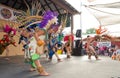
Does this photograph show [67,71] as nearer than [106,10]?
Yes

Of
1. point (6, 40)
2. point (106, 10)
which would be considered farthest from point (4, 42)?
point (106, 10)

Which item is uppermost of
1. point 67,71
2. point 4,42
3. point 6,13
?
point 6,13

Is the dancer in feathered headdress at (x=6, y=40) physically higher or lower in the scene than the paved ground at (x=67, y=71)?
higher

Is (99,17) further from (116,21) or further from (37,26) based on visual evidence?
(37,26)

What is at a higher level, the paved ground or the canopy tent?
the canopy tent

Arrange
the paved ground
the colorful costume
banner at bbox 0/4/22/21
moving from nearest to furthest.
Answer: the paved ground, the colorful costume, banner at bbox 0/4/22/21

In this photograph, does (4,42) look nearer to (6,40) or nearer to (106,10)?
(6,40)

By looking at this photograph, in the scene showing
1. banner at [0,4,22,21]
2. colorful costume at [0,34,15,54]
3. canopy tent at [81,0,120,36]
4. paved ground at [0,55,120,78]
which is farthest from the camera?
banner at [0,4,22,21]

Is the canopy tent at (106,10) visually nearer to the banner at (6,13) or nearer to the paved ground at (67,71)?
the banner at (6,13)

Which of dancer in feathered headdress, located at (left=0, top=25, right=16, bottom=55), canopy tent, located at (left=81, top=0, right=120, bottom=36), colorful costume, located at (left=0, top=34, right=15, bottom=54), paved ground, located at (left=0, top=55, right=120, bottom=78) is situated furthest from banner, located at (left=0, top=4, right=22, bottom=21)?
paved ground, located at (left=0, top=55, right=120, bottom=78)

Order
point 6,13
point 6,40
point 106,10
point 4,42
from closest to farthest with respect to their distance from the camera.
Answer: point 4,42 → point 6,40 → point 106,10 → point 6,13

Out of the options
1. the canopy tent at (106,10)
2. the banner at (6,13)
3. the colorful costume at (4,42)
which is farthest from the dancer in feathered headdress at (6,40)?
the canopy tent at (106,10)

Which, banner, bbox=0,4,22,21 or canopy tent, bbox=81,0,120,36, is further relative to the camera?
banner, bbox=0,4,22,21

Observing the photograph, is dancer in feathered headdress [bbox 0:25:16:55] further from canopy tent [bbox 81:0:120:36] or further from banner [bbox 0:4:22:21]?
canopy tent [bbox 81:0:120:36]
